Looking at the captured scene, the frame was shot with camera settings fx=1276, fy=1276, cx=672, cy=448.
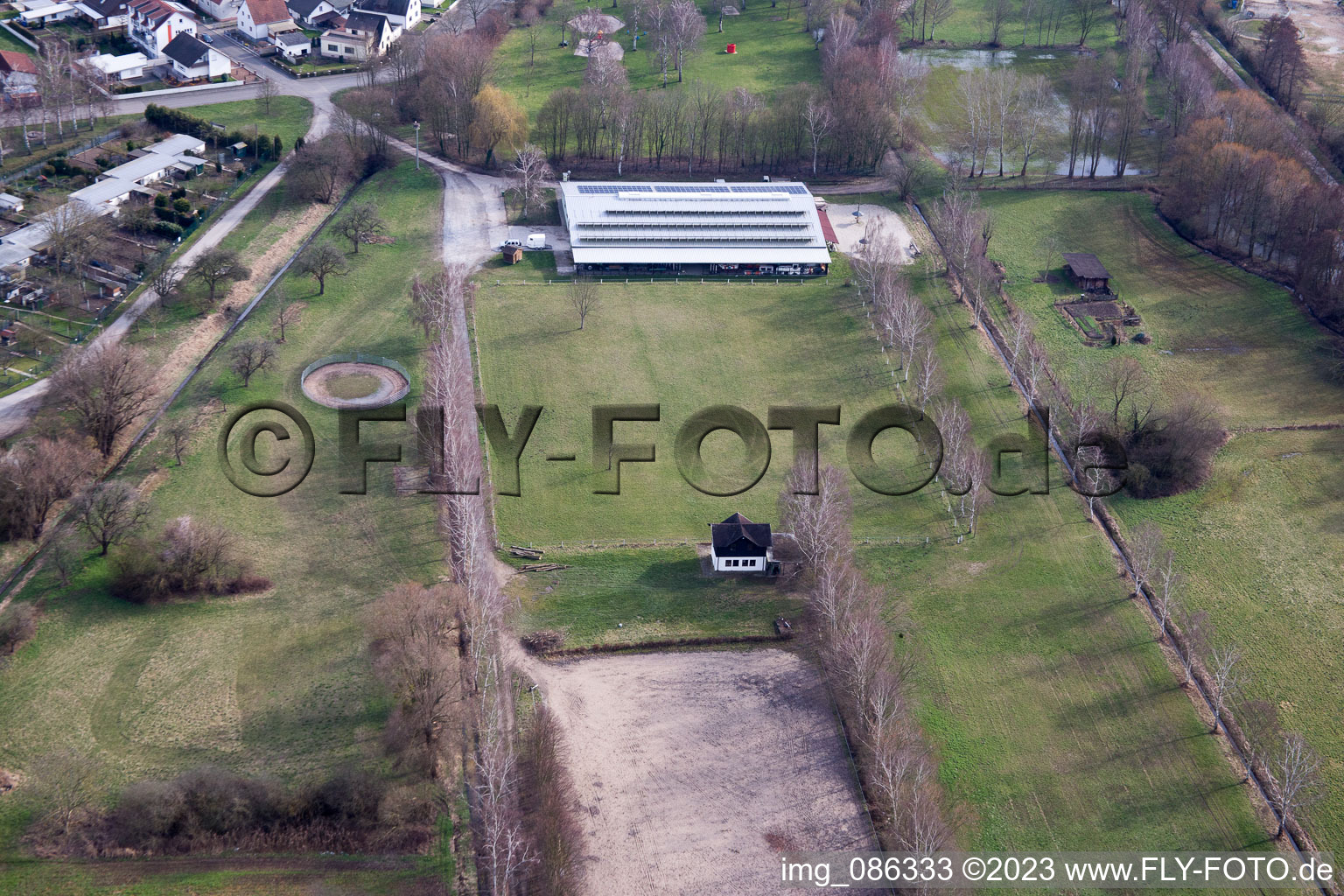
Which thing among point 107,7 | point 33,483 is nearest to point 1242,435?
point 33,483

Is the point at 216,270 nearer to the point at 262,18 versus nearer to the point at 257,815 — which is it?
the point at 257,815

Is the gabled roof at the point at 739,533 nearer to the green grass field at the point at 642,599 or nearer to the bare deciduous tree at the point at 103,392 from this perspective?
the green grass field at the point at 642,599

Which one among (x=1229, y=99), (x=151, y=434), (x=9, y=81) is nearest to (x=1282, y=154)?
(x=1229, y=99)

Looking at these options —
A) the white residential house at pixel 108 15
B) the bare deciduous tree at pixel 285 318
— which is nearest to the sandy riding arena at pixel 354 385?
the bare deciduous tree at pixel 285 318

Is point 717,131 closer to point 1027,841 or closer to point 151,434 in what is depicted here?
point 151,434

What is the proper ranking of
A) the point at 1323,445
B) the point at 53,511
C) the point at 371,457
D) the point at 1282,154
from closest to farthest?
the point at 53,511 → the point at 371,457 → the point at 1323,445 → the point at 1282,154

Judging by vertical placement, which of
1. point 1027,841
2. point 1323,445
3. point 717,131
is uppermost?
point 717,131

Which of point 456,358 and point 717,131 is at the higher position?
point 717,131
